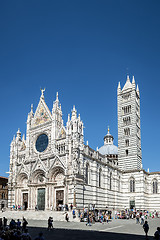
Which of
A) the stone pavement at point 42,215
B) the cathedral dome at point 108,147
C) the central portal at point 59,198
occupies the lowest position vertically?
the stone pavement at point 42,215

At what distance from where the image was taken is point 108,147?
66688mm

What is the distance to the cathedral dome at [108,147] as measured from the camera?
65000 mm

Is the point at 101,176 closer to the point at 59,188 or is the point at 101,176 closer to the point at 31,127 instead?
the point at 59,188

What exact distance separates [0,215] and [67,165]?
1178 cm

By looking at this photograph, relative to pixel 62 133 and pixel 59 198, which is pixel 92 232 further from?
pixel 62 133

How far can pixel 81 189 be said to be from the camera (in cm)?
3656

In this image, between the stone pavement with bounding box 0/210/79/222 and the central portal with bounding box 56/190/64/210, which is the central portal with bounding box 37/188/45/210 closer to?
the central portal with bounding box 56/190/64/210

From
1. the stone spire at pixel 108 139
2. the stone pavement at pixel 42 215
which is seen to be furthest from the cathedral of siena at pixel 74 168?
the stone spire at pixel 108 139

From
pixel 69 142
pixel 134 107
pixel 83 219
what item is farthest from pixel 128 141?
pixel 83 219

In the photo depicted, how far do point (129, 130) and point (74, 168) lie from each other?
20793 millimetres

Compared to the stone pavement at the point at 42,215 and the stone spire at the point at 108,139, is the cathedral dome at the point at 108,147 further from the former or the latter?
the stone pavement at the point at 42,215

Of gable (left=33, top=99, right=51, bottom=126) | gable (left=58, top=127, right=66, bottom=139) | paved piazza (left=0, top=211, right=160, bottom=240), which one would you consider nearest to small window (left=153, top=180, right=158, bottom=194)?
gable (left=58, top=127, right=66, bottom=139)

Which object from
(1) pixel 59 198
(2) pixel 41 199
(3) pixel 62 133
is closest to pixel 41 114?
(3) pixel 62 133

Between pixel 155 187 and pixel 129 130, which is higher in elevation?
pixel 129 130
